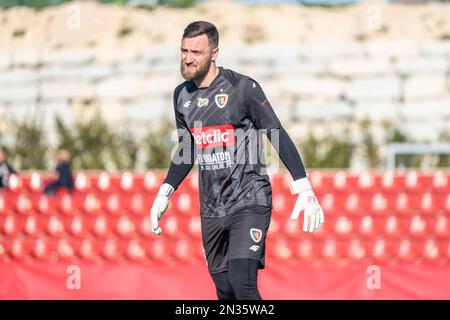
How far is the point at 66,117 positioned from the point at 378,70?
677 centimetres

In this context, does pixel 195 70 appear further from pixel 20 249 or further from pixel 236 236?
pixel 20 249

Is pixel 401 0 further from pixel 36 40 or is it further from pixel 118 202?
pixel 118 202

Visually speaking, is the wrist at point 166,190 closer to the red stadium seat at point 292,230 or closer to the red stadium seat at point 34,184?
the red stadium seat at point 292,230

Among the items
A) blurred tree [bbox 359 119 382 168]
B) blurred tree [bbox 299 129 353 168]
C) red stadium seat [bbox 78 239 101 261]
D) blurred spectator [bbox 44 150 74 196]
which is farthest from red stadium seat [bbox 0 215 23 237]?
blurred tree [bbox 359 119 382 168]

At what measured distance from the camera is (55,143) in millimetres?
22859

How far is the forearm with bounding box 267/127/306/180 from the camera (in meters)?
6.54

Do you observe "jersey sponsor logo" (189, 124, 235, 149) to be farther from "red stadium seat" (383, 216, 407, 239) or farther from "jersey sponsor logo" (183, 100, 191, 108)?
"red stadium seat" (383, 216, 407, 239)

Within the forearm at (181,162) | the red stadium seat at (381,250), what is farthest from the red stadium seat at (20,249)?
the forearm at (181,162)

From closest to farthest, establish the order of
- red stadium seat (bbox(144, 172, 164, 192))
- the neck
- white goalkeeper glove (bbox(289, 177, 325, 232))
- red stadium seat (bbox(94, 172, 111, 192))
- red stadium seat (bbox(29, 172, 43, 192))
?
white goalkeeper glove (bbox(289, 177, 325, 232)) → the neck → red stadium seat (bbox(144, 172, 164, 192)) → red stadium seat (bbox(94, 172, 111, 192)) → red stadium seat (bbox(29, 172, 43, 192))

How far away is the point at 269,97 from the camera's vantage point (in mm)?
22672

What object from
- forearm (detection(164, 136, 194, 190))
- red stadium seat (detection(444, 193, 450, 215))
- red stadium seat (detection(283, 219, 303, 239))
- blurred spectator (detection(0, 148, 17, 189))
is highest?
forearm (detection(164, 136, 194, 190))

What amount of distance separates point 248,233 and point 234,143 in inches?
21.9

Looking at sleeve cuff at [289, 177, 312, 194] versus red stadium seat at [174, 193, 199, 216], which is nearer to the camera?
sleeve cuff at [289, 177, 312, 194]

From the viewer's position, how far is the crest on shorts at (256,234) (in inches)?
256
